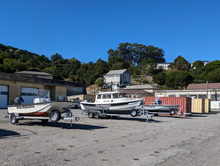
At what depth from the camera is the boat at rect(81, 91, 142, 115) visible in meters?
16.7

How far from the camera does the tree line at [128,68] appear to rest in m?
87.4

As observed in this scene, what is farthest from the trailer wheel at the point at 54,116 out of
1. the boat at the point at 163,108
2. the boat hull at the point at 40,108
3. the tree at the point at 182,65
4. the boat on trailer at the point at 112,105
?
the tree at the point at 182,65

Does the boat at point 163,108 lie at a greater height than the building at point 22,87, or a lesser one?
lesser

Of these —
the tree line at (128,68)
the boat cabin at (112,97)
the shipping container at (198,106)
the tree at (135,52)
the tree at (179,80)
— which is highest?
the tree at (135,52)

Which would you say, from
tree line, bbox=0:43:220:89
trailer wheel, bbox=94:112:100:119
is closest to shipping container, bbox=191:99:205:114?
trailer wheel, bbox=94:112:100:119

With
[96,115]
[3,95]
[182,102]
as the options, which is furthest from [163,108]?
[3,95]

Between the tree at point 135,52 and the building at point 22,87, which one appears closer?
the building at point 22,87

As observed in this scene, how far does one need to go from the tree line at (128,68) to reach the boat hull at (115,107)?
65.1 m

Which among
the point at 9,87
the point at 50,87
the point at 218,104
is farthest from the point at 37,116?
the point at 218,104

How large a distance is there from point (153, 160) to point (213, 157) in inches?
72.9

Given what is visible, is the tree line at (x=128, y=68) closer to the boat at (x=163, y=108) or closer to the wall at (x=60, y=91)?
the wall at (x=60, y=91)

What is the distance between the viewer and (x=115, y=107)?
17109 mm

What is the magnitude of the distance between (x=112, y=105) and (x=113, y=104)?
0.45 feet

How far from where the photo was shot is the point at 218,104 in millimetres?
47625
